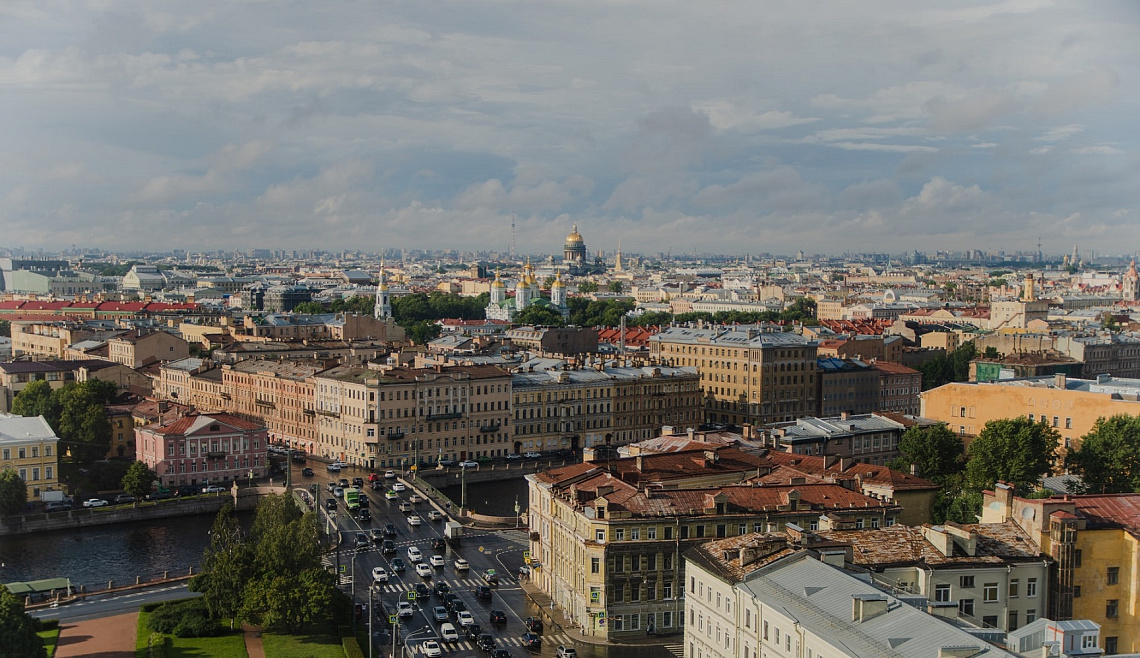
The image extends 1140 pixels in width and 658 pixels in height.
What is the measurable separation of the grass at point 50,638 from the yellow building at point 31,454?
22.8 meters

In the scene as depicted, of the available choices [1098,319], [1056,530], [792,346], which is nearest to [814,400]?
[792,346]

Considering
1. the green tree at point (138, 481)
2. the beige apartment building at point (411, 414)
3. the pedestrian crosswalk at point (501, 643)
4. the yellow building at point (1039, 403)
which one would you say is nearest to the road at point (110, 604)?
the pedestrian crosswalk at point (501, 643)

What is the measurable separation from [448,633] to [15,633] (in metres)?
12.9

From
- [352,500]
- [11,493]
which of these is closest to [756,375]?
[352,500]

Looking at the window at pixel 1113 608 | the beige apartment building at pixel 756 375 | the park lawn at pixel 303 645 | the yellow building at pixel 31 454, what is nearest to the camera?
the window at pixel 1113 608

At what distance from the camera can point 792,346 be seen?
92125 mm

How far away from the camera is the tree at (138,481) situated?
6119 cm

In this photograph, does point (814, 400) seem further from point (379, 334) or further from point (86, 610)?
point (86, 610)

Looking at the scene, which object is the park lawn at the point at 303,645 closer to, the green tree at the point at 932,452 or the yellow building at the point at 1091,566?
the yellow building at the point at 1091,566

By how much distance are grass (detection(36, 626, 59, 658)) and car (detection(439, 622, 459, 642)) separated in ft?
39.5

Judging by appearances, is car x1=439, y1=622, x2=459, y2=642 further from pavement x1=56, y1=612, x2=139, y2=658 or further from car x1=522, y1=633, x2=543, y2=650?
pavement x1=56, y1=612, x2=139, y2=658

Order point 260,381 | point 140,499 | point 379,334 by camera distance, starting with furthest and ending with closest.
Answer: point 379,334, point 260,381, point 140,499

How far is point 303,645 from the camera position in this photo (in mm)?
37844

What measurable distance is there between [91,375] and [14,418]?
1015 inches
